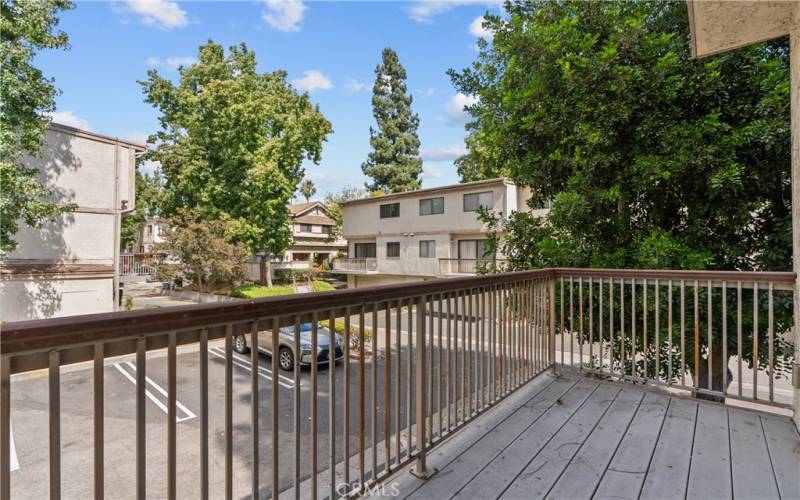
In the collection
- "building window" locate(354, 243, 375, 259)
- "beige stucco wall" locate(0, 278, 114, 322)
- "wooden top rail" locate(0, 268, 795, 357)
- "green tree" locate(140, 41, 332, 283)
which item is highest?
"green tree" locate(140, 41, 332, 283)

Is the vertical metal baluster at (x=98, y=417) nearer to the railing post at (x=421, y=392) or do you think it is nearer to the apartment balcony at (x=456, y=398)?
the apartment balcony at (x=456, y=398)

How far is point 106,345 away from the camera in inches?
39.6

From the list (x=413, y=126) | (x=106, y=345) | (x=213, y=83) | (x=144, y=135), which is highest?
(x=413, y=126)

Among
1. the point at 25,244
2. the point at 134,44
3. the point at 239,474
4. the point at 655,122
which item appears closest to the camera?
the point at 655,122

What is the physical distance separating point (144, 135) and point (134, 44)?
14.9 metres

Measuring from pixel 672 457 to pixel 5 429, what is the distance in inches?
108

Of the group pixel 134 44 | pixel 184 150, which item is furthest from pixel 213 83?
pixel 134 44

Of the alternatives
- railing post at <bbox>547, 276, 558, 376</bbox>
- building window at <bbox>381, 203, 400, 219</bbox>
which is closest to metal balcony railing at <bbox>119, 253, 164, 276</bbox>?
building window at <bbox>381, 203, 400, 219</bbox>

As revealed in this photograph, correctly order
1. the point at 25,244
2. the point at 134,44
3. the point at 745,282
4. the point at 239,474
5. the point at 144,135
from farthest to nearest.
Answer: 1. the point at 144,135
2. the point at 25,244
3. the point at 134,44
4. the point at 239,474
5. the point at 745,282

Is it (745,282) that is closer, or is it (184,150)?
(745,282)

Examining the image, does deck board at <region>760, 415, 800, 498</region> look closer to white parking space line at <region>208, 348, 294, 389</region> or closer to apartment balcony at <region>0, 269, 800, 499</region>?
apartment balcony at <region>0, 269, 800, 499</region>

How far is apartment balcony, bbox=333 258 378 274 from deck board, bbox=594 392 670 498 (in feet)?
59.0

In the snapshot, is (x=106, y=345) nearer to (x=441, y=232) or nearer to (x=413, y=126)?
(x=441, y=232)

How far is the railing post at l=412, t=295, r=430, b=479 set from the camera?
2.01m
